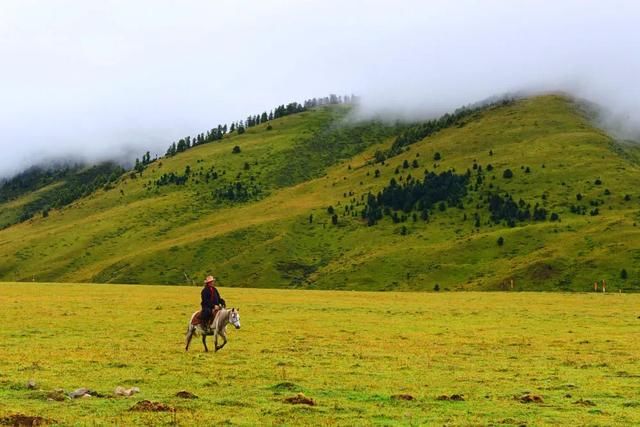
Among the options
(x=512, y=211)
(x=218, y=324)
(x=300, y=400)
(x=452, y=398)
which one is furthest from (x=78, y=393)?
(x=512, y=211)

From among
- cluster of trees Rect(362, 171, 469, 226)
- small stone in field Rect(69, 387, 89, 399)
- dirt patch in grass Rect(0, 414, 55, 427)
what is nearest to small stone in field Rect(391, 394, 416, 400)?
small stone in field Rect(69, 387, 89, 399)

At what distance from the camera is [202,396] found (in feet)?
68.1

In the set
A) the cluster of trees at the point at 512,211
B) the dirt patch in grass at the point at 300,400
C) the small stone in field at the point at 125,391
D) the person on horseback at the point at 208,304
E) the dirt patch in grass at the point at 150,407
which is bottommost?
the dirt patch in grass at the point at 300,400

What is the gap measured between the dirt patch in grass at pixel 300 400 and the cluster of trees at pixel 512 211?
143201 millimetres

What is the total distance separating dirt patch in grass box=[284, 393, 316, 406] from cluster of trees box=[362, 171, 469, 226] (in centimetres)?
15279

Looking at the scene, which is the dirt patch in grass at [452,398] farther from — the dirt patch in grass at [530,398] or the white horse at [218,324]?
the white horse at [218,324]

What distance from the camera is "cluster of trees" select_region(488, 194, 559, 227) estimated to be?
15838 centimetres

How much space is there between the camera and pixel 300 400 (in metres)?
19.7

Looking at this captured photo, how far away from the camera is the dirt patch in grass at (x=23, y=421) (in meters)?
16.1

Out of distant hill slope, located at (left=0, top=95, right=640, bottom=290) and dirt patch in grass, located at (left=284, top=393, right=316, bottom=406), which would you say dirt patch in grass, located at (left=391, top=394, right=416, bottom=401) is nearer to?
dirt patch in grass, located at (left=284, top=393, right=316, bottom=406)

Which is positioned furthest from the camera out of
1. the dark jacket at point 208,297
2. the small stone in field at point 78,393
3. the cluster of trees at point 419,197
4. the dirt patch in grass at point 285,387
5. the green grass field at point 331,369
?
the cluster of trees at point 419,197

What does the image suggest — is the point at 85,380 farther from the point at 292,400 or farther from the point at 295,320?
the point at 295,320

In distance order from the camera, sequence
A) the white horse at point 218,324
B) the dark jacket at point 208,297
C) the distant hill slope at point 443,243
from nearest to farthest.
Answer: the white horse at point 218,324, the dark jacket at point 208,297, the distant hill slope at point 443,243

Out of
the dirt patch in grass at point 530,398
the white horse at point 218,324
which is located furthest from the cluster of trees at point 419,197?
the dirt patch in grass at point 530,398
